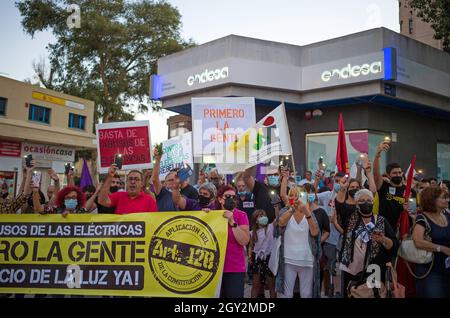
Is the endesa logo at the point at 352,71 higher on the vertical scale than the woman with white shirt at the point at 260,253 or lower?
higher

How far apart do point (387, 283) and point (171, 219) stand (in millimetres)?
2571

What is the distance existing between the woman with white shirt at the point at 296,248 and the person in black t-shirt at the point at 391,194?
1.26 metres

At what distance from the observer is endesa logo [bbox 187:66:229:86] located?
17.2 meters

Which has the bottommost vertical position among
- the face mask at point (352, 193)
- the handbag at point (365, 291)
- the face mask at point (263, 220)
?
the handbag at point (365, 291)

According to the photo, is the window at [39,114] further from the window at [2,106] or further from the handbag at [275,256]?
the handbag at [275,256]

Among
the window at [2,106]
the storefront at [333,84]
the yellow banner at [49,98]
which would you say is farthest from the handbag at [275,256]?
the yellow banner at [49,98]

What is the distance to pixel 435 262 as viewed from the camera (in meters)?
4.31

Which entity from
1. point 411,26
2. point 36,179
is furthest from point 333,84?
point 411,26

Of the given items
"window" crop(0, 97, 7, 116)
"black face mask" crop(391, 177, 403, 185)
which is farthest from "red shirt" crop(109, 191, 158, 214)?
"window" crop(0, 97, 7, 116)

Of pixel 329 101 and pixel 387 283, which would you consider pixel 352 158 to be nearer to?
pixel 329 101

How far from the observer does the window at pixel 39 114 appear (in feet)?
86.6

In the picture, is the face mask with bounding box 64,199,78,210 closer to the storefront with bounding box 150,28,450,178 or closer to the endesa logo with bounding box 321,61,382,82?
the storefront with bounding box 150,28,450,178

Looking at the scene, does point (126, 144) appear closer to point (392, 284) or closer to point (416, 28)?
point (392, 284)

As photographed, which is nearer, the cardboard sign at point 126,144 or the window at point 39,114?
the cardboard sign at point 126,144
